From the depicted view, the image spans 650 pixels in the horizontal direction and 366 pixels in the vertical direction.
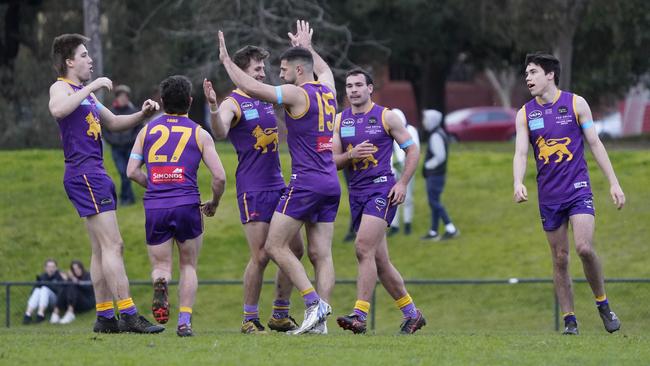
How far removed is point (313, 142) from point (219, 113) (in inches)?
33.4

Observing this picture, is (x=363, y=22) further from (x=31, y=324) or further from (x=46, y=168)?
(x=31, y=324)

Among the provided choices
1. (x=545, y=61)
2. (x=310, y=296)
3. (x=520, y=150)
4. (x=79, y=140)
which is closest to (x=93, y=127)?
(x=79, y=140)

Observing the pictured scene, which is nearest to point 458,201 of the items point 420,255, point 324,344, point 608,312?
point 420,255

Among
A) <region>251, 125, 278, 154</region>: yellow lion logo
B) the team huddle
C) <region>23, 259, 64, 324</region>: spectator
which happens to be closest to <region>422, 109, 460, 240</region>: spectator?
<region>23, 259, 64, 324</region>: spectator

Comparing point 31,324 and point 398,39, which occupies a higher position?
point 398,39

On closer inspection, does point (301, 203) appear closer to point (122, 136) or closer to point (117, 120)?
point (117, 120)

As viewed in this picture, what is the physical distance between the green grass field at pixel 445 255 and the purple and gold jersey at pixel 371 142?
57.3 inches

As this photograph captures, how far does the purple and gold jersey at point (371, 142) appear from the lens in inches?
473

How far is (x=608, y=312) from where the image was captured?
12.0 meters

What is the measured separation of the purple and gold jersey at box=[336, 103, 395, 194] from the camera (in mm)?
12008

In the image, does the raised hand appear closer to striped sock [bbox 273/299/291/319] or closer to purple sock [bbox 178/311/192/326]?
striped sock [bbox 273/299/291/319]

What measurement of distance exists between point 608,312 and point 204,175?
47.8ft

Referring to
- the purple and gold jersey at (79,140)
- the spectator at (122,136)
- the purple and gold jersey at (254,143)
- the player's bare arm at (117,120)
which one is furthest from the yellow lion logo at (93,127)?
the spectator at (122,136)

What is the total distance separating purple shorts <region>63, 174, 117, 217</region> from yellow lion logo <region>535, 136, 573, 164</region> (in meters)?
3.85
